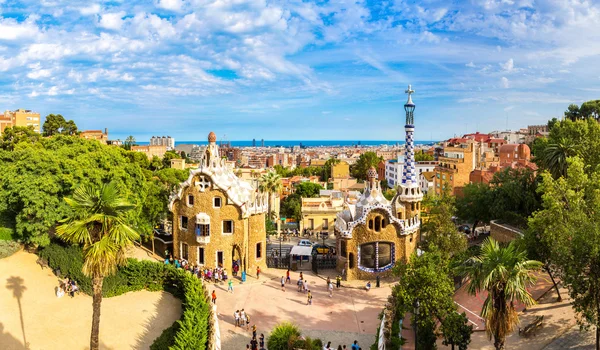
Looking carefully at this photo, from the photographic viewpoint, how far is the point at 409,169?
37.5m

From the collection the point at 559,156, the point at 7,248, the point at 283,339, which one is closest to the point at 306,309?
the point at 283,339

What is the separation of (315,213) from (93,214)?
37.3m

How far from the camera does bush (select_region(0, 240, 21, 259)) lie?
105 feet

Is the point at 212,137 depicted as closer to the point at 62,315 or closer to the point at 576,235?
the point at 62,315

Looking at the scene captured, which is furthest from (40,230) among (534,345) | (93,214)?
(534,345)

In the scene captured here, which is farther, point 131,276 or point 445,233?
point 445,233

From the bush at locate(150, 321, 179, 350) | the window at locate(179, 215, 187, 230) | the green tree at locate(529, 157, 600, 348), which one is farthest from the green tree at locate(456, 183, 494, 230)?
the bush at locate(150, 321, 179, 350)

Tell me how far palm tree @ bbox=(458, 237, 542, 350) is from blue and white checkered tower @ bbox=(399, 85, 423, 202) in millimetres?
18728

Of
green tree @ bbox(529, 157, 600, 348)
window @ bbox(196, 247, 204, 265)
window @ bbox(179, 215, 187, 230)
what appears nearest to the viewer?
green tree @ bbox(529, 157, 600, 348)

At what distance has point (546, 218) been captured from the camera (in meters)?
23.6

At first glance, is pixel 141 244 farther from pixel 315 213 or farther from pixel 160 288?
pixel 315 213

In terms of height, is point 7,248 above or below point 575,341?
above

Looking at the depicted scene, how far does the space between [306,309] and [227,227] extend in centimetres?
1033

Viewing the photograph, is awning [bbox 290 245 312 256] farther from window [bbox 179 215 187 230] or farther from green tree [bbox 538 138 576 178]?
green tree [bbox 538 138 576 178]
